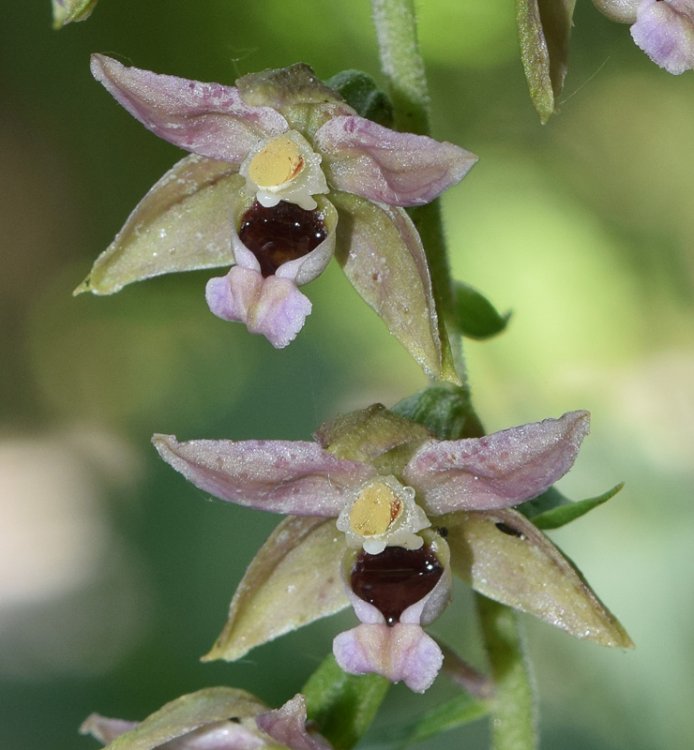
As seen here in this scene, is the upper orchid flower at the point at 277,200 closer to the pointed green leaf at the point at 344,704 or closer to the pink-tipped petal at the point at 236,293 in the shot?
the pink-tipped petal at the point at 236,293

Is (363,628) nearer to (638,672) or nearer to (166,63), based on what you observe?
(638,672)

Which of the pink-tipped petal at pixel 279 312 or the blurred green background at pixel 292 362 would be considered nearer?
the pink-tipped petal at pixel 279 312

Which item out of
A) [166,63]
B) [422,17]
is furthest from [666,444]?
[166,63]

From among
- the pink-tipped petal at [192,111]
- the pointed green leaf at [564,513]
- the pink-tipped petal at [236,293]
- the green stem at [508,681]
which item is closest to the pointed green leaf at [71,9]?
the pink-tipped petal at [192,111]

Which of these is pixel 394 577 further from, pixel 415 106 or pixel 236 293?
pixel 415 106

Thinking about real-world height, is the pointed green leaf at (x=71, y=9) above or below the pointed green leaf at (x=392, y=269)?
above

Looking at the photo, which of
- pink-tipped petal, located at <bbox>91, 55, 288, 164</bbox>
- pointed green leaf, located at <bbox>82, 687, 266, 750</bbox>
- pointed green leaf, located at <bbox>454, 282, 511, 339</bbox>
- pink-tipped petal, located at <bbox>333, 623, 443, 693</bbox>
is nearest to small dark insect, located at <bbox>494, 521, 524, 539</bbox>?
pink-tipped petal, located at <bbox>333, 623, 443, 693</bbox>
